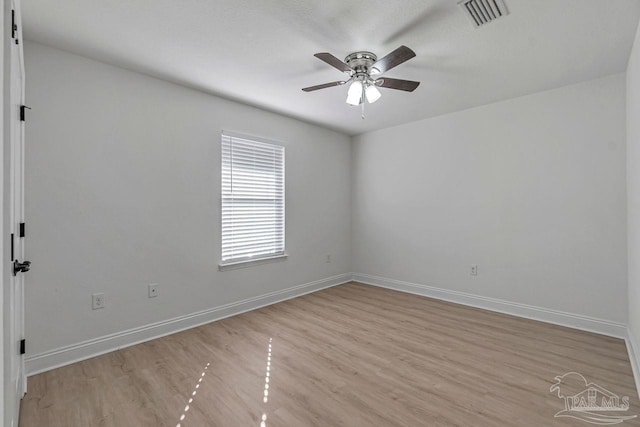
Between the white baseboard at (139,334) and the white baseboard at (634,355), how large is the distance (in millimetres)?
3412

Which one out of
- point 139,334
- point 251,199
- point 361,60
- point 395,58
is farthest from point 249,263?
point 395,58

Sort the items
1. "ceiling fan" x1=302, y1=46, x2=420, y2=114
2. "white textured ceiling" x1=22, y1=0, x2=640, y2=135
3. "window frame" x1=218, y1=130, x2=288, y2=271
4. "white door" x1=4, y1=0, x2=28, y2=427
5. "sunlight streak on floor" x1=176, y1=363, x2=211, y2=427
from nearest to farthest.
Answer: "white door" x1=4, y1=0, x2=28, y2=427, "sunlight streak on floor" x1=176, y1=363, x2=211, y2=427, "white textured ceiling" x1=22, y1=0, x2=640, y2=135, "ceiling fan" x1=302, y1=46, x2=420, y2=114, "window frame" x1=218, y1=130, x2=288, y2=271

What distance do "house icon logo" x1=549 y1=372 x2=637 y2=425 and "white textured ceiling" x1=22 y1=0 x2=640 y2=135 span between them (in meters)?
2.55

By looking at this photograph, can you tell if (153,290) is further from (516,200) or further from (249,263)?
(516,200)

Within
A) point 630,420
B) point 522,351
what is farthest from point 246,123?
point 630,420

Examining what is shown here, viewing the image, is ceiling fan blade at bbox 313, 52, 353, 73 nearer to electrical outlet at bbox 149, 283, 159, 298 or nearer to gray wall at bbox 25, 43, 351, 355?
gray wall at bbox 25, 43, 351, 355

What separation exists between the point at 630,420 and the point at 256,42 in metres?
3.52

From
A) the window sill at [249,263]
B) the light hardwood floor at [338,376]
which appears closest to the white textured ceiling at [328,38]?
the window sill at [249,263]

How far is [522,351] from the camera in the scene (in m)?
2.68

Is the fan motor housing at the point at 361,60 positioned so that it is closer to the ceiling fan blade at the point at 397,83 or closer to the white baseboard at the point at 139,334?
the ceiling fan blade at the point at 397,83

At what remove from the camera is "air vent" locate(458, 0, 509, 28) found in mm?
1914

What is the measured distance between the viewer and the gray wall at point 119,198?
2.39 metres

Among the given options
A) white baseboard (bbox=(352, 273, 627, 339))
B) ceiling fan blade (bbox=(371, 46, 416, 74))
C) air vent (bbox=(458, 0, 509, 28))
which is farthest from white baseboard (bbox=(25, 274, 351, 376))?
air vent (bbox=(458, 0, 509, 28))

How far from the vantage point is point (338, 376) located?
2.30 meters
